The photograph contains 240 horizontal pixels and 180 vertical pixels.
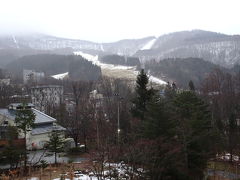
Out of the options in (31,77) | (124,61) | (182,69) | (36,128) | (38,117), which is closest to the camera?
(36,128)

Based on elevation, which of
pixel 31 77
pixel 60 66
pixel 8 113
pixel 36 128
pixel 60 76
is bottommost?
pixel 60 76

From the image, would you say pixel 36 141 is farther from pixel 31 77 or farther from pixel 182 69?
pixel 182 69

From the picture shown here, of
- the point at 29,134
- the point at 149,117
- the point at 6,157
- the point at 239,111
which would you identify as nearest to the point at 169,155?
the point at 149,117

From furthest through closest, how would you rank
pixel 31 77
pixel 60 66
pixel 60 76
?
pixel 60 66
pixel 60 76
pixel 31 77

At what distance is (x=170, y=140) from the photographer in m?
15.8

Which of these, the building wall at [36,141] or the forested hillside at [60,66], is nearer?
the building wall at [36,141]

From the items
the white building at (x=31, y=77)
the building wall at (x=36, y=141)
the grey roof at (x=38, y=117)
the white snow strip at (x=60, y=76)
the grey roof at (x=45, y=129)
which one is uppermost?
the grey roof at (x=38, y=117)

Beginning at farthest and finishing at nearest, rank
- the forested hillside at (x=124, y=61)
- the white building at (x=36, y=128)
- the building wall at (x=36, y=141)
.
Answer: the forested hillside at (x=124, y=61)
the white building at (x=36, y=128)
the building wall at (x=36, y=141)

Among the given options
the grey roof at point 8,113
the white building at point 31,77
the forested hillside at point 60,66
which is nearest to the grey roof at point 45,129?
the grey roof at point 8,113

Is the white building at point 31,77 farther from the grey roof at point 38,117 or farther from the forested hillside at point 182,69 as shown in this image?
the grey roof at point 38,117

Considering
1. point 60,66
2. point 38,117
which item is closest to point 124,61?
point 60,66

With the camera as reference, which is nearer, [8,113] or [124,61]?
[8,113]

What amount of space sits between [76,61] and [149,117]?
141 metres

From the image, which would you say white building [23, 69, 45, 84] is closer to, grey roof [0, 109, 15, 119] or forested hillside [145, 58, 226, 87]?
forested hillside [145, 58, 226, 87]
